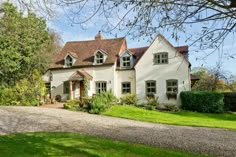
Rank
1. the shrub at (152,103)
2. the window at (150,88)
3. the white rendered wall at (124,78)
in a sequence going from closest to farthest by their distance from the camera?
the shrub at (152,103) < the window at (150,88) < the white rendered wall at (124,78)

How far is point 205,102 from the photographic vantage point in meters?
28.5

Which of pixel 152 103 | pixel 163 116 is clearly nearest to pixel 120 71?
pixel 152 103

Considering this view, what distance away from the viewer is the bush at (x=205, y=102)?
28.3m

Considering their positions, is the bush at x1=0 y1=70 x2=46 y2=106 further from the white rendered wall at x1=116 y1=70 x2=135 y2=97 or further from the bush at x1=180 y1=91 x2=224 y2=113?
the bush at x1=180 y1=91 x2=224 y2=113

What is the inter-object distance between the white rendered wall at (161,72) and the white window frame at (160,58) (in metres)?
0.31

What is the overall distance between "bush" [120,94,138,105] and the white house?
774 millimetres

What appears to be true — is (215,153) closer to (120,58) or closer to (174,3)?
(174,3)

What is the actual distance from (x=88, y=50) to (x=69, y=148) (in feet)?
89.4

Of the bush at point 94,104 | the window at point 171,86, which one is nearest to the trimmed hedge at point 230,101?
the window at point 171,86

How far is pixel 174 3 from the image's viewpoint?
544 centimetres

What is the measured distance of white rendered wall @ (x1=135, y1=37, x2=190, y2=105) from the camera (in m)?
30.1

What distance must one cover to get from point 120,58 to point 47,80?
10064mm

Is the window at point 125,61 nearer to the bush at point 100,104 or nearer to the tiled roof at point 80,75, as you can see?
the tiled roof at point 80,75

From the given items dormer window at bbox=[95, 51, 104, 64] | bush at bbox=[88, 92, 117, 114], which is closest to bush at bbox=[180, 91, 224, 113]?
bush at bbox=[88, 92, 117, 114]
